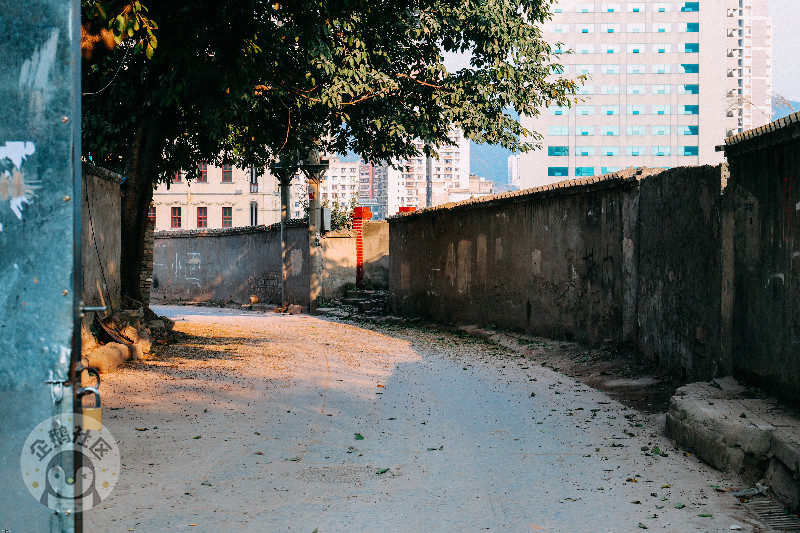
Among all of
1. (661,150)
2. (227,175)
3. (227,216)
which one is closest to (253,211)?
Answer: (227,216)

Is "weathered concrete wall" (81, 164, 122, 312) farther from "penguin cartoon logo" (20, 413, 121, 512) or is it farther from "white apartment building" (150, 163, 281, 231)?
"white apartment building" (150, 163, 281, 231)

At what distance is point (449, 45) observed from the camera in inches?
671

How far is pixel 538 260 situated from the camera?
13875 millimetres

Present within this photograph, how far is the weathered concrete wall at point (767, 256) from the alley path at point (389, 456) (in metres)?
1.04

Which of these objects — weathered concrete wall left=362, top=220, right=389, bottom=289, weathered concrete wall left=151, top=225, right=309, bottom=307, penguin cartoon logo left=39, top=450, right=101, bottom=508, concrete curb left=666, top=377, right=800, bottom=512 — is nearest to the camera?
penguin cartoon logo left=39, top=450, right=101, bottom=508

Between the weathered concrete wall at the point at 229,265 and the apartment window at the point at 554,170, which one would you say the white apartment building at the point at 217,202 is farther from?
the apartment window at the point at 554,170

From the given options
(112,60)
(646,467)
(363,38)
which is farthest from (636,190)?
(112,60)

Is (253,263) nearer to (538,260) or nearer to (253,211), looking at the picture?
(538,260)

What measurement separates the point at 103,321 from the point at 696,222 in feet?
27.0

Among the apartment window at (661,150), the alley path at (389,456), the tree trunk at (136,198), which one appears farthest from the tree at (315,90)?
the apartment window at (661,150)

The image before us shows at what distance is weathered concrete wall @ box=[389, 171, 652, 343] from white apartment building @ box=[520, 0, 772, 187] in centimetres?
9820

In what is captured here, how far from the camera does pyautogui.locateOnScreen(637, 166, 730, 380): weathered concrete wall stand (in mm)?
8031

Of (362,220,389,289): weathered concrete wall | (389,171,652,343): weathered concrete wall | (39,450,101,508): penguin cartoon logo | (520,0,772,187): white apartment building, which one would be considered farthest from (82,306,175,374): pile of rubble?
(520,0,772,187): white apartment building

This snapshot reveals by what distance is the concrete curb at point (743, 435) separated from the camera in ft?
16.2
